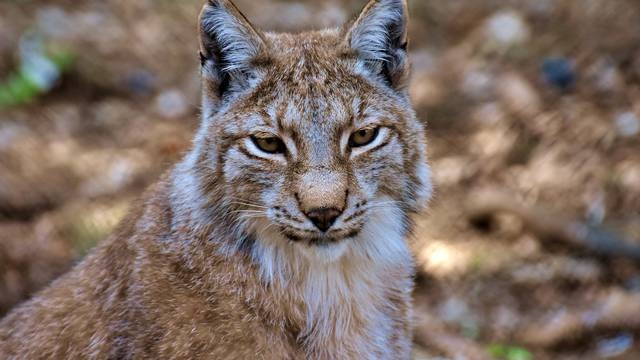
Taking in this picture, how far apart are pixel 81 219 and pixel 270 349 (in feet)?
12.3

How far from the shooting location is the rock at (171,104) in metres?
8.97

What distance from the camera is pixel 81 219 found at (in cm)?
780

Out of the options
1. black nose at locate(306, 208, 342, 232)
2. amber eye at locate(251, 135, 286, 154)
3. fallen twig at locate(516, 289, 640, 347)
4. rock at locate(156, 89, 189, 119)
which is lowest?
fallen twig at locate(516, 289, 640, 347)

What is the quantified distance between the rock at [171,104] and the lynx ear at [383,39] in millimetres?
4472

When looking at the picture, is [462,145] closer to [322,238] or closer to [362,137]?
[362,137]

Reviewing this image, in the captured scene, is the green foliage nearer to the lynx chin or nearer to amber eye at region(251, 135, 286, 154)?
the lynx chin

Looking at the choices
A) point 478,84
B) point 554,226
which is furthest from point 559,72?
point 554,226

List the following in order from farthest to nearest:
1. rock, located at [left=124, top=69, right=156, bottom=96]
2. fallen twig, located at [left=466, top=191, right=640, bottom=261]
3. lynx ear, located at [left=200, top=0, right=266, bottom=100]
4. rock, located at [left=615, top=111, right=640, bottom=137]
Answer: rock, located at [left=124, top=69, right=156, bottom=96], rock, located at [left=615, top=111, right=640, bottom=137], fallen twig, located at [left=466, top=191, right=640, bottom=261], lynx ear, located at [left=200, top=0, right=266, bottom=100]

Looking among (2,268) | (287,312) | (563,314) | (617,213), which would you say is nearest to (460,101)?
(617,213)

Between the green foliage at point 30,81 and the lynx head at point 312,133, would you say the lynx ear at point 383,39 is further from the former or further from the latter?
the green foliage at point 30,81

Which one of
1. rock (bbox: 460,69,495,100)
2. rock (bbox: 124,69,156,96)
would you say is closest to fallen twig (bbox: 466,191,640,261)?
rock (bbox: 460,69,495,100)

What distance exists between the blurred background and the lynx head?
254 cm

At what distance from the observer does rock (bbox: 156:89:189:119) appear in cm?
897

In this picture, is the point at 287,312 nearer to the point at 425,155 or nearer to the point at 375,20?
the point at 425,155
